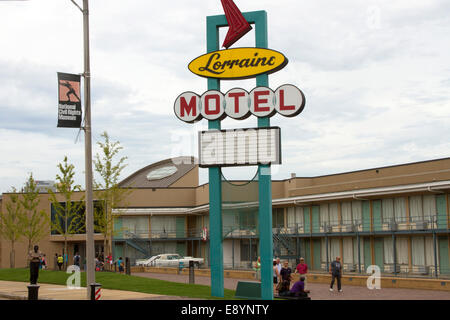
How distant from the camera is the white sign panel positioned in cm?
2283

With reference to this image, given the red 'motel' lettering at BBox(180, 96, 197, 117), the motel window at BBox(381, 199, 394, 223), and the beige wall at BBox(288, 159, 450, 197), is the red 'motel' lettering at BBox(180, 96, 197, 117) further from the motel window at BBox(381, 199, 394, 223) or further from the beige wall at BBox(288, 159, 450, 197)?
the motel window at BBox(381, 199, 394, 223)

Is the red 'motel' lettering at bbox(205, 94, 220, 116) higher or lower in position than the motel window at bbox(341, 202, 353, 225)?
higher

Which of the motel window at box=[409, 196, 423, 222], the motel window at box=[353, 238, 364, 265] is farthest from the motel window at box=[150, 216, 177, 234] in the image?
the motel window at box=[409, 196, 423, 222]

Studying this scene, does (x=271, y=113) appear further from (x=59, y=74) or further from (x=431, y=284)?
(x=431, y=284)

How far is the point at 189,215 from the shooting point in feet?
225

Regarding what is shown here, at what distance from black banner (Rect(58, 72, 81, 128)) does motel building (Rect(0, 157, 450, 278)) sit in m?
7.04

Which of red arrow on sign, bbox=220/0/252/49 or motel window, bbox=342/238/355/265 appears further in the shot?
motel window, bbox=342/238/355/265

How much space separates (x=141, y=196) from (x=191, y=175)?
25.1 feet

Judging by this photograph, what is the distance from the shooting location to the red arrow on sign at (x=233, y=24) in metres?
23.3

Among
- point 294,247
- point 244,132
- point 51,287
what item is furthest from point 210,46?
point 294,247

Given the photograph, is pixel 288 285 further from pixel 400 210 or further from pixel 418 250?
pixel 400 210

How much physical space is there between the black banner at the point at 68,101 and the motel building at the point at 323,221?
7039mm

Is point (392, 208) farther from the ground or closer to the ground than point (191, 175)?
closer to the ground

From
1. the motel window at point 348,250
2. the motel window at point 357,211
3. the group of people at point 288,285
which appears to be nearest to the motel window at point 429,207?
the motel window at point 357,211
